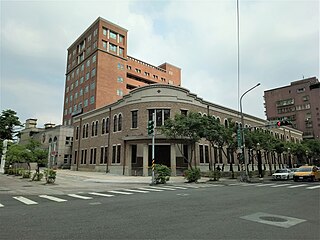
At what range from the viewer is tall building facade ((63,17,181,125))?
57375 millimetres

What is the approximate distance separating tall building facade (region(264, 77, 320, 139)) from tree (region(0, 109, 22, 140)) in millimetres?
68845

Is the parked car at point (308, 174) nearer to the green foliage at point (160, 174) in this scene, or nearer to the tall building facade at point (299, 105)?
the green foliage at point (160, 174)

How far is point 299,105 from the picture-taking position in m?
81.7

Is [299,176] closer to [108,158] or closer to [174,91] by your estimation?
[174,91]

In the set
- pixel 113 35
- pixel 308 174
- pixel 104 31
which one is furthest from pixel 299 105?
pixel 308 174

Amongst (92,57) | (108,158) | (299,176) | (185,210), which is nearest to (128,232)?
(185,210)

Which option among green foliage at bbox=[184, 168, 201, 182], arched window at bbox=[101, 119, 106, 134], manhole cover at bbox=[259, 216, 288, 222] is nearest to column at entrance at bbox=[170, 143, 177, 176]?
green foliage at bbox=[184, 168, 201, 182]

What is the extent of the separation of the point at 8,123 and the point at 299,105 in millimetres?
80930

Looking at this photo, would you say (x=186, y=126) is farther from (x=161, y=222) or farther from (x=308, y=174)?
(x=161, y=222)

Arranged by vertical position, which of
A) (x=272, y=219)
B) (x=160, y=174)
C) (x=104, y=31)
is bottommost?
(x=272, y=219)

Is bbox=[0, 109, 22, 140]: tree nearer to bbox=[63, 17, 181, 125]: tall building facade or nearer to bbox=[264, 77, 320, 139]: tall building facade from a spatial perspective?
bbox=[63, 17, 181, 125]: tall building facade

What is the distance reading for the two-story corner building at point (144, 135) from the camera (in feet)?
106

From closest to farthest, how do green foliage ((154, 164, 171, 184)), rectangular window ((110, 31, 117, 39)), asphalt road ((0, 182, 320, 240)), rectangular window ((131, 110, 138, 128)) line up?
asphalt road ((0, 182, 320, 240))
green foliage ((154, 164, 171, 184))
rectangular window ((131, 110, 138, 128))
rectangular window ((110, 31, 117, 39))

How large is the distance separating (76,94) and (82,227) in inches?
2462
